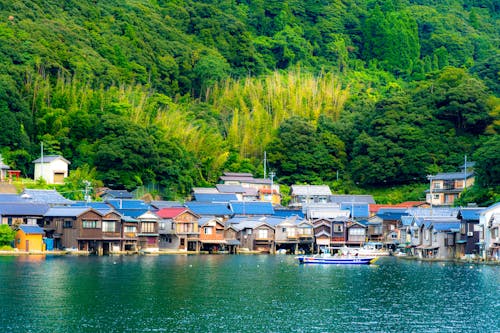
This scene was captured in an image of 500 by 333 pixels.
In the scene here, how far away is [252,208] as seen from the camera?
207 ft

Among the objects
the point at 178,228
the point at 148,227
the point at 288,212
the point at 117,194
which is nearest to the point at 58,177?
the point at 117,194

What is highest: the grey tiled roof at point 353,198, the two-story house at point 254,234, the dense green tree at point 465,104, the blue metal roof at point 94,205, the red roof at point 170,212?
the dense green tree at point 465,104

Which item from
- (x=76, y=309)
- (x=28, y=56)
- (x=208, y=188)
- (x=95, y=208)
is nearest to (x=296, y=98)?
(x=208, y=188)

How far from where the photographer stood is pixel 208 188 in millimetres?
65750

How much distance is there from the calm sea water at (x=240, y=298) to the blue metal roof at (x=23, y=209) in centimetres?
560

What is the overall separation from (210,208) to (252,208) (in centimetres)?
327

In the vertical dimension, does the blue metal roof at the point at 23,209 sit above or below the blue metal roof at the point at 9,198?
below

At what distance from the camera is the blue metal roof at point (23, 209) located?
5041 cm

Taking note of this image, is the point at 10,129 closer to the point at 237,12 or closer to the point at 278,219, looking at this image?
the point at 278,219

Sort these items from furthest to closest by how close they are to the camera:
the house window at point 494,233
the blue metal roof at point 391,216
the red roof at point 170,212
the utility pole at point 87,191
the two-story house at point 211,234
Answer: the blue metal roof at point 391,216 < the two-story house at point 211,234 < the red roof at point 170,212 < the utility pole at point 87,191 < the house window at point 494,233

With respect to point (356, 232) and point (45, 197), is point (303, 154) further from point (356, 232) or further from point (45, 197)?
point (45, 197)

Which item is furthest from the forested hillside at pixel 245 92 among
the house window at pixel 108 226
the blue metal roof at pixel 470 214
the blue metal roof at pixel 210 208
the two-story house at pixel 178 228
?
the house window at pixel 108 226

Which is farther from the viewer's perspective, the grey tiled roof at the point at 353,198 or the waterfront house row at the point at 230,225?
the grey tiled roof at the point at 353,198

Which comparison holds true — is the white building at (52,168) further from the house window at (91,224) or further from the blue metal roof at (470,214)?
the blue metal roof at (470,214)
